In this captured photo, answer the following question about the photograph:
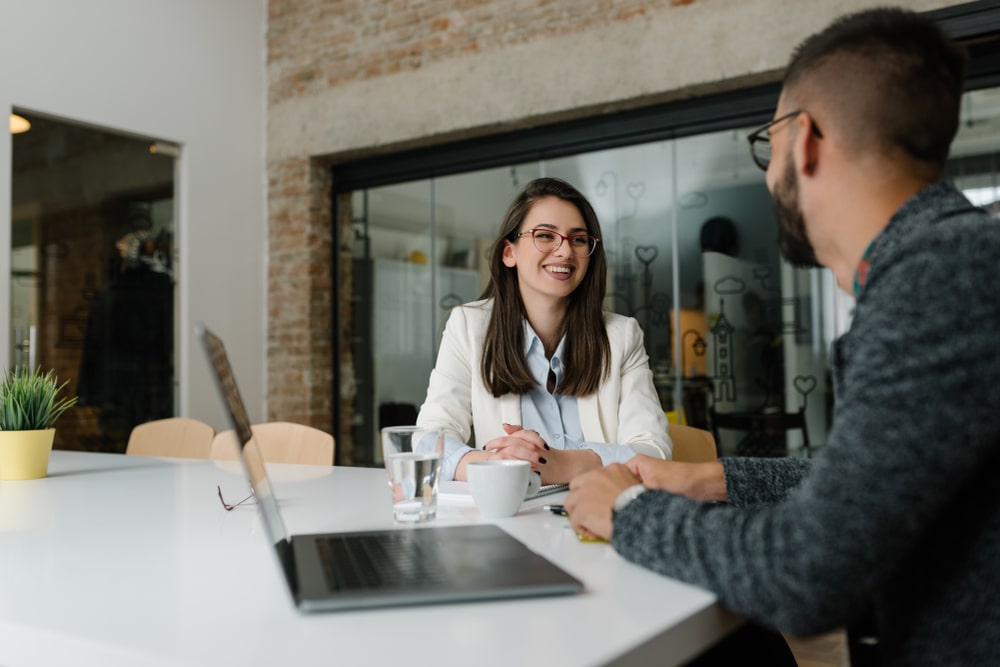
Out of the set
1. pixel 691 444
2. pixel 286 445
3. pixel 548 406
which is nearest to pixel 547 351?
pixel 548 406

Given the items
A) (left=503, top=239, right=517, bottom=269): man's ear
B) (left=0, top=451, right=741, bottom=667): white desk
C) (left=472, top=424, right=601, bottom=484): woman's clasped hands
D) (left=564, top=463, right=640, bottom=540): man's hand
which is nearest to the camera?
(left=0, top=451, right=741, bottom=667): white desk

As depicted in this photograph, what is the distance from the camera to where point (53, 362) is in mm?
3924

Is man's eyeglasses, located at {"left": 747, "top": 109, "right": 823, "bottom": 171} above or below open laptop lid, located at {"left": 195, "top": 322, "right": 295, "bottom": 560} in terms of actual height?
above

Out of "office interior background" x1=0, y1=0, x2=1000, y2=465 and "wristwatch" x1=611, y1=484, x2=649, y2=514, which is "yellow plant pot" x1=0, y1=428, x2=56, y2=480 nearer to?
"wristwatch" x1=611, y1=484, x2=649, y2=514

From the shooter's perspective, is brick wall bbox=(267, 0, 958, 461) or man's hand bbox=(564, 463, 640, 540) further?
brick wall bbox=(267, 0, 958, 461)

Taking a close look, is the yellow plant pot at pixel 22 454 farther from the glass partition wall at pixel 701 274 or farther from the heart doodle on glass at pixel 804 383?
the heart doodle on glass at pixel 804 383

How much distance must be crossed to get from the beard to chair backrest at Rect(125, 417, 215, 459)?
219 cm

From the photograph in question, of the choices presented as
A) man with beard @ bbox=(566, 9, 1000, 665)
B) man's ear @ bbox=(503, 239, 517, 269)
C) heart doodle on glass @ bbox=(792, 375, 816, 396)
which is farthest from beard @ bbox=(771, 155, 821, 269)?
heart doodle on glass @ bbox=(792, 375, 816, 396)

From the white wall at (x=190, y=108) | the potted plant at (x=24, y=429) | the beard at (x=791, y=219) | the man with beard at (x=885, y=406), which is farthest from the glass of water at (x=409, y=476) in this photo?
the white wall at (x=190, y=108)

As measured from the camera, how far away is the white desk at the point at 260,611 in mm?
669

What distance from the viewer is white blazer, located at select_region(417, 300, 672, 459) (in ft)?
6.46

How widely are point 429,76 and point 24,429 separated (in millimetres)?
2988

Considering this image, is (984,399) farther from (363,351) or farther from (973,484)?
(363,351)

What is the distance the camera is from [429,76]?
14.1 feet
